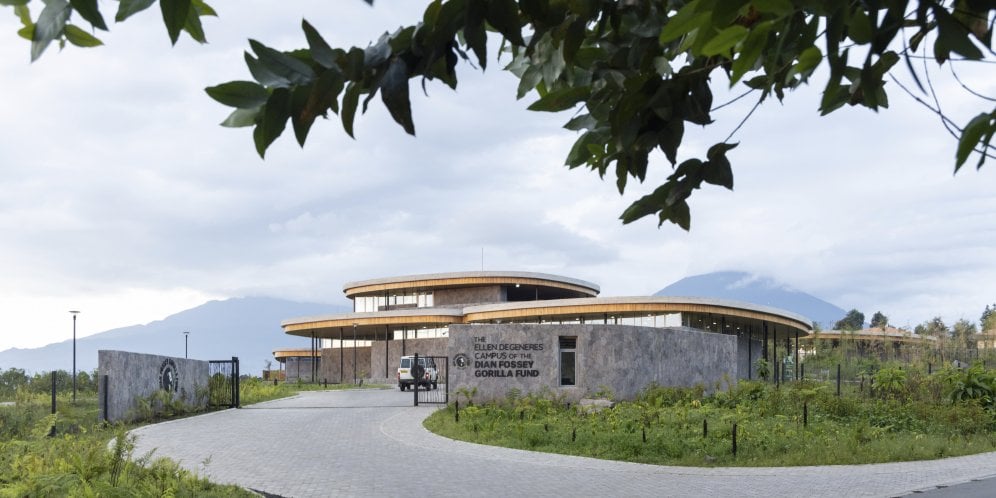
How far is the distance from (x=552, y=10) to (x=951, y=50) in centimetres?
131

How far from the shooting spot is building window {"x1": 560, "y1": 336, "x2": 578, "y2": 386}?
25.3m

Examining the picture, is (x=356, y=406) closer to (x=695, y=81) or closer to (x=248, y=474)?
(x=248, y=474)

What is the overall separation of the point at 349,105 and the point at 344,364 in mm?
64575

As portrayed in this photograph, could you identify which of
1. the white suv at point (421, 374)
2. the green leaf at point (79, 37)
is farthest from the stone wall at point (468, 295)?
the green leaf at point (79, 37)

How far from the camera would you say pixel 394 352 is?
6038 cm

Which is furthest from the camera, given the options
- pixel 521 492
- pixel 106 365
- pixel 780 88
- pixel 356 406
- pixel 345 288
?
pixel 345 288

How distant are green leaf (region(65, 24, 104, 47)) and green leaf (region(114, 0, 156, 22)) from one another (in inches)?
27.6

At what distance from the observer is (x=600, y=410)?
21812mm

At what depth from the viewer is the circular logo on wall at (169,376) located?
81.2 feet

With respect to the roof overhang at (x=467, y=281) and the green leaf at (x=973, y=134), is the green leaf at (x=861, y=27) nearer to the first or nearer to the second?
the green leaf at (x=973, y=134)

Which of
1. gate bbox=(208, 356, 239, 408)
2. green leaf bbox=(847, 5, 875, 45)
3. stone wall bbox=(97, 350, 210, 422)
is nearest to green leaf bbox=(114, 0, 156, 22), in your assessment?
green leaf bbox=(847, 5, 875, 45)

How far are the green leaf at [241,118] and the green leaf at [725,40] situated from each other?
1.16 m

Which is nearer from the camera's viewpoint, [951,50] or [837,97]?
[951,50]

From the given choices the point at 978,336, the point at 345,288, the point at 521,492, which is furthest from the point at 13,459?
the point at 978,336
